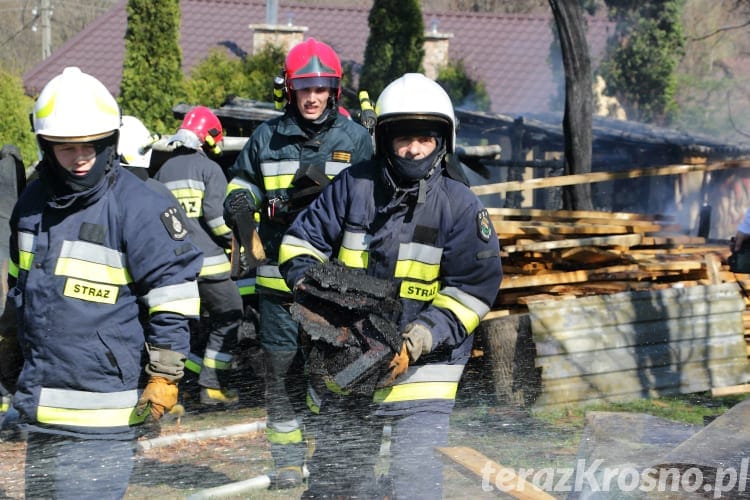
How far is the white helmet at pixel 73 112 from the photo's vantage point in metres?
3.82

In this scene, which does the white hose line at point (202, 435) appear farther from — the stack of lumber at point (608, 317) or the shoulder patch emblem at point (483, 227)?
the shoulder patch emblem at point (483, 227)

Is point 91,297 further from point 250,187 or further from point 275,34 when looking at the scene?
point 275,34

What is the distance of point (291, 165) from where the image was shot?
19.4ft

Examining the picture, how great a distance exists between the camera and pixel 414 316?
175 inches

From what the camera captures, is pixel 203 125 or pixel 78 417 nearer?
pixel 78 417

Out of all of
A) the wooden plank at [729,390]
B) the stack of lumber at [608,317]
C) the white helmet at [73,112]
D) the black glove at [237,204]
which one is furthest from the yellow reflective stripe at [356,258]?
the wooden plank at [729,390]

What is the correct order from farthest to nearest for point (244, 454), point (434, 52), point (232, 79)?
1. point (434, 52)
2. point (232, 79)
3. point (244, 454)

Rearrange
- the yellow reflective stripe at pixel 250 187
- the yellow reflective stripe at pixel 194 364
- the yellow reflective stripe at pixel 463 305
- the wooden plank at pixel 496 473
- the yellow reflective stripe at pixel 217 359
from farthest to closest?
the yellow reflective stripe at pixel 194 364 < the yellow reflective stripe at pixel 217 359 < the yellow reflective stripe at pixel 250 187 < the wooden plank at pixel 496 473 < the yellow reflective stripe at pixel 463 305

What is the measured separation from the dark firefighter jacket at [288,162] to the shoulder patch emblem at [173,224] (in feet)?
6.01

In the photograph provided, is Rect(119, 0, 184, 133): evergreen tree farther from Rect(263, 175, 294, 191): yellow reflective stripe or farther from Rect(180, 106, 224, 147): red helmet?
Rect(263, 175, 294, 191): yellow reflective stripe

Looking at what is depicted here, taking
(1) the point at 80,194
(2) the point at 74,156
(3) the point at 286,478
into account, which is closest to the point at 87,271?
(1) the point at 80,194

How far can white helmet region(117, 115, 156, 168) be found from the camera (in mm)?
6012

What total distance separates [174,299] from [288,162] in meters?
2.10

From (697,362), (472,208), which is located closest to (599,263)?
(697,362)
